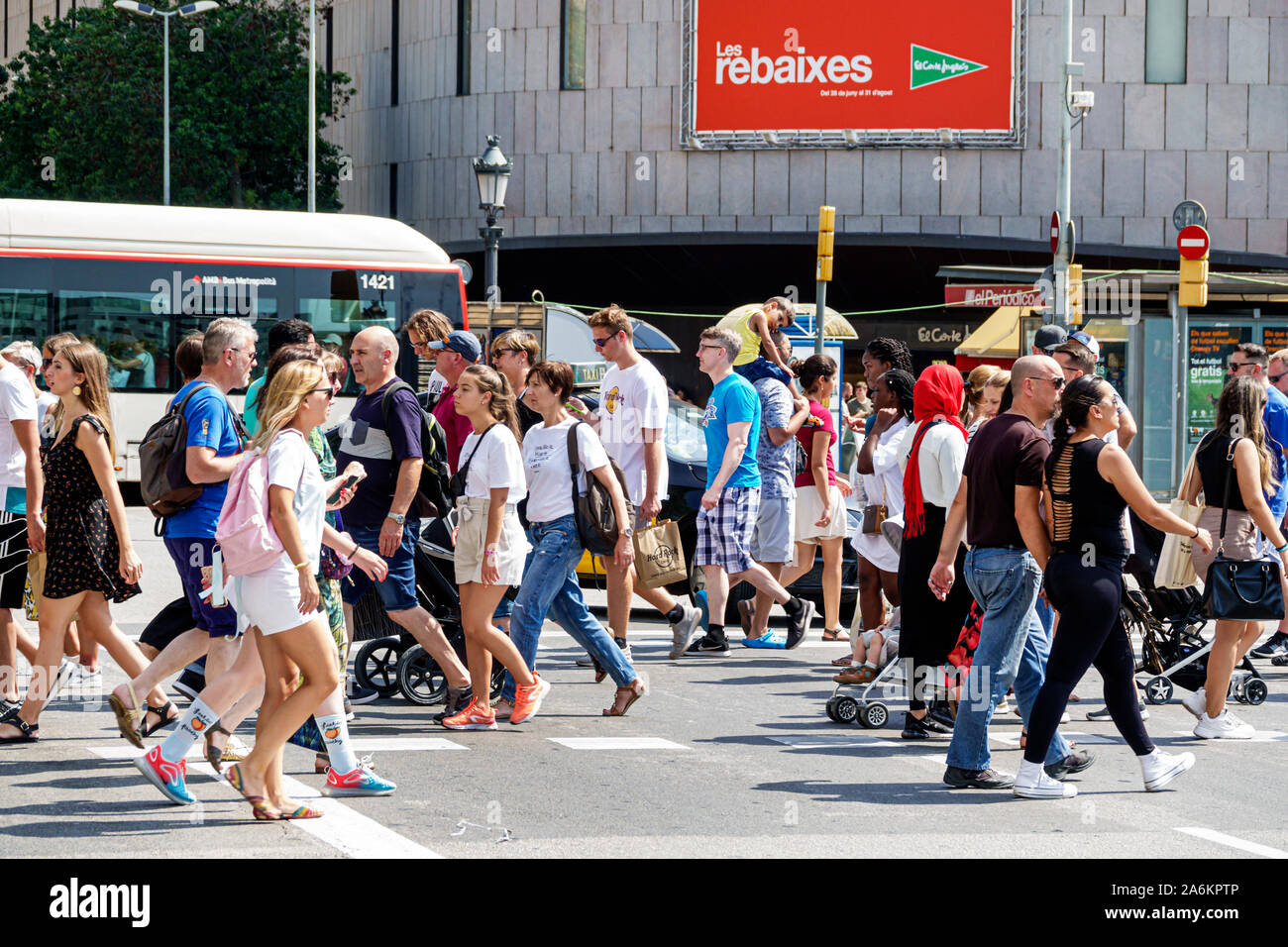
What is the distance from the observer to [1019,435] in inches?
274

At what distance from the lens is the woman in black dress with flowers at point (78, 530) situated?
7.50 meters

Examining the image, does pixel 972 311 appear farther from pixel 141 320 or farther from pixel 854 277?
pixel 141 320

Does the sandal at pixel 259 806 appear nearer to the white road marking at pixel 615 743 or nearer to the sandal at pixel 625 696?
the white road marking at pixel 615 743

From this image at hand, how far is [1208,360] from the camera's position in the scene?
79.5 feet

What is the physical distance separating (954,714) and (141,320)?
51.5 ft

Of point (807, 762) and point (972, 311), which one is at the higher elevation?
point (972, 311)

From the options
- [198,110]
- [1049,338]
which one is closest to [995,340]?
[198,110]

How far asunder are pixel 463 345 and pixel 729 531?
8.23 feet

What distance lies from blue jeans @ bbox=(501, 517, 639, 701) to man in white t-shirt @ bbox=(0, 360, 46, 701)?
7.27ft

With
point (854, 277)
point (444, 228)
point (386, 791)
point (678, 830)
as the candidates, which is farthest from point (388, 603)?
point (444, 228)

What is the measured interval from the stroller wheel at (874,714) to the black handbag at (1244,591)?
1.65m

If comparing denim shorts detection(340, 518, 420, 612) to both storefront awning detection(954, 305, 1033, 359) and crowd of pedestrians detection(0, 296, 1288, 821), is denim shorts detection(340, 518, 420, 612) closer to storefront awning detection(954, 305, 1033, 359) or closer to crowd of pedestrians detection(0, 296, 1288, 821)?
crowd of pedestrians detection(0, 296, 1288, 821)

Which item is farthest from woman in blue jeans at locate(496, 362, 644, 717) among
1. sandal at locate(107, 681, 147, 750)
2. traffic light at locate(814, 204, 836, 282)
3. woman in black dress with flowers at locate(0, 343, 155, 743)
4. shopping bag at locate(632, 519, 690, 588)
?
traffic light at locate(814, 204, 836, 282)

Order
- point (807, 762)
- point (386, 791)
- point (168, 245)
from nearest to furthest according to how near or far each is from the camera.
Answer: point (386, 791)
point (807, 762)
point (168, 245)
